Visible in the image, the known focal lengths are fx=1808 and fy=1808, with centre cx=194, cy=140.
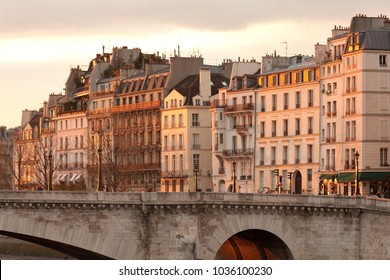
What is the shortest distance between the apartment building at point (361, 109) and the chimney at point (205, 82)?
66.5ft

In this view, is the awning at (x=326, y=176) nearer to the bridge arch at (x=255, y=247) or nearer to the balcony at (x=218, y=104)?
the balcony at (x=218, y=104)

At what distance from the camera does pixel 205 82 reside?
427ft

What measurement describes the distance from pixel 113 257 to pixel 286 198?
8.72 m

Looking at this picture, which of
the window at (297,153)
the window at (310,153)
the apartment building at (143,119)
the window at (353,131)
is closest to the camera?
the window at (353,131)

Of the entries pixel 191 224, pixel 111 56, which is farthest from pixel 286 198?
pixel 111 56

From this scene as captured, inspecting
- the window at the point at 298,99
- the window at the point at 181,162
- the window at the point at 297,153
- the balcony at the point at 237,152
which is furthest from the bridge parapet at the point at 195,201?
the window at the point at 181,162

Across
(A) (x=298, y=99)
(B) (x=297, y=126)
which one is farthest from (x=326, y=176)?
(A) (x=298, y=99)

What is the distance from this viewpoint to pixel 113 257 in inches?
2874

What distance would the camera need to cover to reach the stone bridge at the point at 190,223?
7300cm

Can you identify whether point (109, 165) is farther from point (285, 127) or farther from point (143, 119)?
point (285, 127)

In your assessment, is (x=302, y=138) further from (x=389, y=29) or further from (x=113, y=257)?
(x=113, y=257)

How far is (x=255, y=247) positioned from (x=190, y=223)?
7.44 meters

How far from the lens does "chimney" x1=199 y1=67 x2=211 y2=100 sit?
12950 centimetres

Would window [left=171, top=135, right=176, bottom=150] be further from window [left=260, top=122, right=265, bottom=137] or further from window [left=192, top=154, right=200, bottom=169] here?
window [left=260, top=122, right=265, bottom=137]
